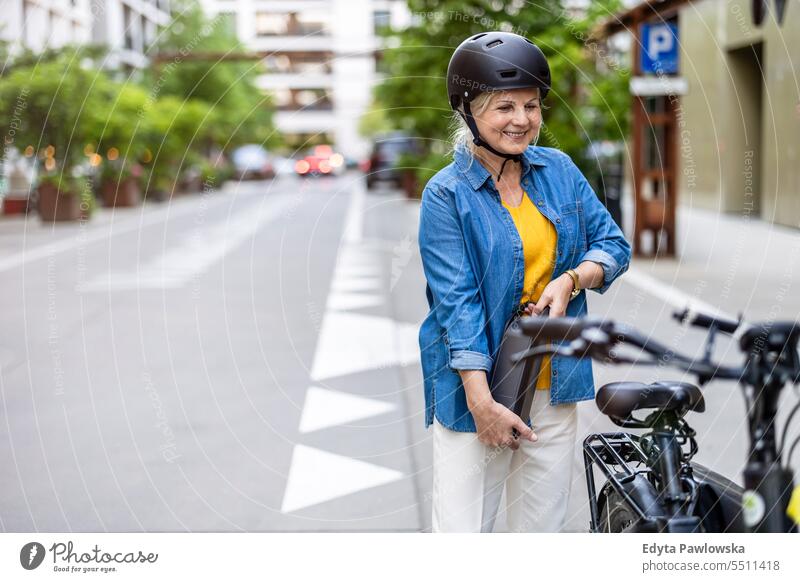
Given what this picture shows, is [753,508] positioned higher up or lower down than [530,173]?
lower down

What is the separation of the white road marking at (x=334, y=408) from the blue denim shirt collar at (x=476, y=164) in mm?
3626

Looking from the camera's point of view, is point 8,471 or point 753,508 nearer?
point 753,508

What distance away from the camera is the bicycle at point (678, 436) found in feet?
6.99

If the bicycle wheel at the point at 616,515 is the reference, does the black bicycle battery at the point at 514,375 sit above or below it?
above

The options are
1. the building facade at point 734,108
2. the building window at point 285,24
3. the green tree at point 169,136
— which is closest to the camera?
the building facade at point 734,108

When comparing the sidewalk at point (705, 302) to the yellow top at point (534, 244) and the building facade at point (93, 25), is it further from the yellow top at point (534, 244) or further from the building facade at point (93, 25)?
the building facade at point (93, 25)

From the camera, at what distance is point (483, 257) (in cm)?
275

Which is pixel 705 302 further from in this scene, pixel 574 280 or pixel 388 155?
pixel 388 155

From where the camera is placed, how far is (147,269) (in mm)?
14727

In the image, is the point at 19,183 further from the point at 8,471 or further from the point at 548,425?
the point at 548,425

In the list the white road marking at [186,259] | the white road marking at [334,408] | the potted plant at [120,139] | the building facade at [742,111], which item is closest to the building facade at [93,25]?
the potted plant at [120,139]

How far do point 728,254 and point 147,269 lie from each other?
7676 millimetres

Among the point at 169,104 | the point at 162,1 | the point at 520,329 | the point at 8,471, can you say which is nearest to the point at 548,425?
the point at 520,329

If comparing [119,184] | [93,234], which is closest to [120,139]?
[119,184]
